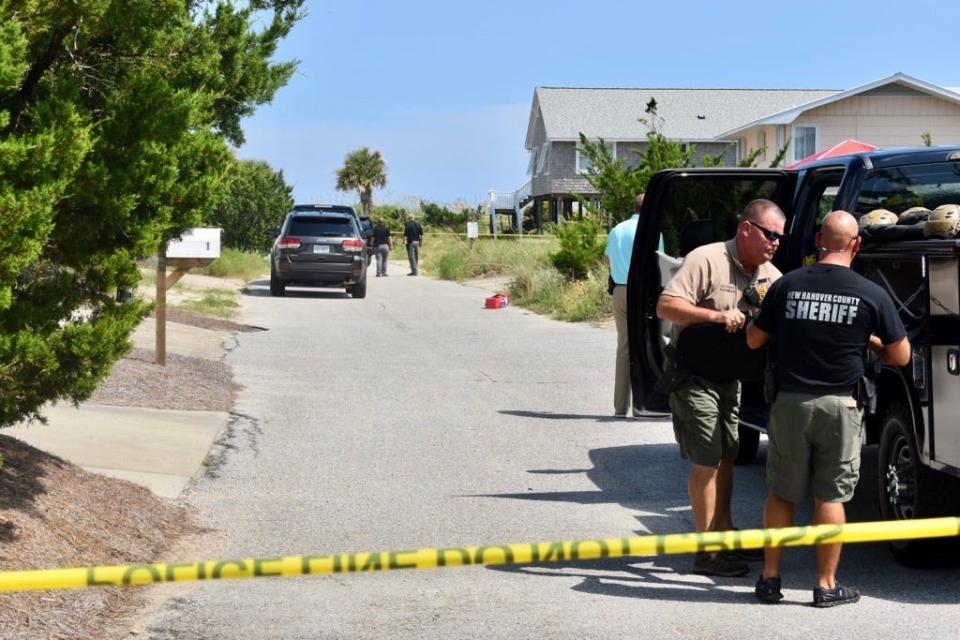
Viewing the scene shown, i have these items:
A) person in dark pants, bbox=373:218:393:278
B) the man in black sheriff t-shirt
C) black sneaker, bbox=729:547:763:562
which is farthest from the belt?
person in dark pants, bbox=373:218:393:278

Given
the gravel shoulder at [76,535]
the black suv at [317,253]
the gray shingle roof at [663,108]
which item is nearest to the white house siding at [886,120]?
the gray shingle roof at [663,108]

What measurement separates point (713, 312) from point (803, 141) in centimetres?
4264

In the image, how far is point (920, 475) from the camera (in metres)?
6.85

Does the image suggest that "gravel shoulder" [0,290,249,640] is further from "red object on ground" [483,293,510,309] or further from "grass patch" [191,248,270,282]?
"grass patch" [191,248,270,282]

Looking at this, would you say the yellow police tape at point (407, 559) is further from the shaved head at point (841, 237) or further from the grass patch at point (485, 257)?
the grass patch at point (485, 257)

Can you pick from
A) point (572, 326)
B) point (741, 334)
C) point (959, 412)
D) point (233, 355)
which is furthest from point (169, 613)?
point (572, 326)

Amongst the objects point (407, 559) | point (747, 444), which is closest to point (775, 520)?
point (407, 559)

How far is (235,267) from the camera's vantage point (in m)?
37.2

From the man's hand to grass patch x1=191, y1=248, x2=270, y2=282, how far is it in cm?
2866

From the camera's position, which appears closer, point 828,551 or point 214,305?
point 828,551

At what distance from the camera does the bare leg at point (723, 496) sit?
7621 mm

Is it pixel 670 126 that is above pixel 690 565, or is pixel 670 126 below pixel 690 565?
above

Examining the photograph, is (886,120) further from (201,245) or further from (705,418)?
(705,418)

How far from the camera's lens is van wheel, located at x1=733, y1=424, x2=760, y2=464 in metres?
10.4
